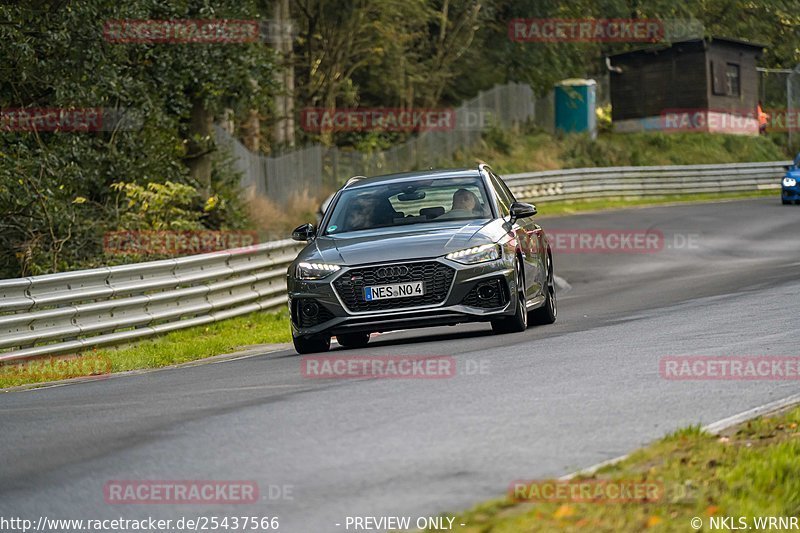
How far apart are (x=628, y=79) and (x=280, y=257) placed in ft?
157

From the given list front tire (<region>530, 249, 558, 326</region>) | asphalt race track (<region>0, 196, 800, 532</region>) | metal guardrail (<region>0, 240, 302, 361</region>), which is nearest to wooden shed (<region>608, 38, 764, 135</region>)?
metal guardrail (<region>0, 240, 302, 361</region>)

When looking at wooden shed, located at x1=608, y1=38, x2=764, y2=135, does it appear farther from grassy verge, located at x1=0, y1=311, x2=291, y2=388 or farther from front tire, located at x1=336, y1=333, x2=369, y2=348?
front tire, located at x1=336, y1=333, x2=369, y2=348

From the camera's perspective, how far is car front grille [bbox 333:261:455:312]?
43.6ft

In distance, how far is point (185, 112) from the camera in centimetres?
2706

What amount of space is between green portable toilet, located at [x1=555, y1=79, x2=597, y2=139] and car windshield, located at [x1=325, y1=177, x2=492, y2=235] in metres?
44.4

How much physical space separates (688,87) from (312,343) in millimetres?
53726

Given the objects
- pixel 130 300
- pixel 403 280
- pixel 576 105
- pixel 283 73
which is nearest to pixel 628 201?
pixel 576 105

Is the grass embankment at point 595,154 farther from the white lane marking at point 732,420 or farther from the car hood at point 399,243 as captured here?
the white lane marking at point 732,420

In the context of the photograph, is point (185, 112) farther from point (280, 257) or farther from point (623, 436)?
point (623, 436)

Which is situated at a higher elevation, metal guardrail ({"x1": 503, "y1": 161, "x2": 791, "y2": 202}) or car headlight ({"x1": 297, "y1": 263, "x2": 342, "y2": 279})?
car headlight ({"x1": 297, "y1": 263, "x2": 342, "y2": 279})

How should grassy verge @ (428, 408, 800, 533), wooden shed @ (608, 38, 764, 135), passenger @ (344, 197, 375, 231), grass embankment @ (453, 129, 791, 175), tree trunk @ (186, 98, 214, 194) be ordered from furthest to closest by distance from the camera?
wooden shed @ (608, 38, 764, 135)
grass embankment @ (453, 129, 791, 175)
tree trunk @ (186, 98, 214, 194)
passenger @ (344, 197, 375, 231)
grassy verge @ (428, 408, 800, 533)

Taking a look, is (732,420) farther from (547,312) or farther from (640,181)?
(640,181)

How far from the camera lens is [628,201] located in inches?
1863

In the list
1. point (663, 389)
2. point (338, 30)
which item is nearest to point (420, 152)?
point (338, 30)
